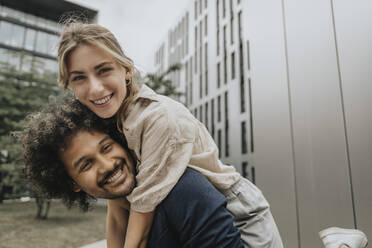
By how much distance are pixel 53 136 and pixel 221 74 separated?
621 inches

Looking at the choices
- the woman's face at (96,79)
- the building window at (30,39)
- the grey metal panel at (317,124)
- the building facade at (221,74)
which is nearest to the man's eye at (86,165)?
the woman's face at (96,79)

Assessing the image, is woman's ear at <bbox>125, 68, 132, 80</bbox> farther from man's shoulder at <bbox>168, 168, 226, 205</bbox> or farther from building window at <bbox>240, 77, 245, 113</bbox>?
building window at <bbox>240, 77, 245, 113</bbox>

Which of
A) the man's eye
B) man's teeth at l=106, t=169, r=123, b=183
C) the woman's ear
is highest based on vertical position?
the woman's ear

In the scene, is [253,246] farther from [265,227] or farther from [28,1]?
[28,1]

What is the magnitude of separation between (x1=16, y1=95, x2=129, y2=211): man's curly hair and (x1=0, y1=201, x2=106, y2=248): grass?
7.36 meters

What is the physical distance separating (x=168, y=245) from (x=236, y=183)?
478 mm

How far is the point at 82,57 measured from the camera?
1.34 m

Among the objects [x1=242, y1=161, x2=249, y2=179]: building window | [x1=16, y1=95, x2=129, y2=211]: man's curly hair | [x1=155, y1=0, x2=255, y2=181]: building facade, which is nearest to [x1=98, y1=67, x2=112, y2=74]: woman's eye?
[x1=16, y1=95, x2=129, y2=211]: man's curly hair

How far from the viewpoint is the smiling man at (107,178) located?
116 cm

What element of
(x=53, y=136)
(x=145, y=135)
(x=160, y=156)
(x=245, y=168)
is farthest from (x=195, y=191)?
(x=245, y=168)

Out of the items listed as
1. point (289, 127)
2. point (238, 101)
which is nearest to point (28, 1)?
point (238, 101)

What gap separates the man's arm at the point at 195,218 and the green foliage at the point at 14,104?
10.9 m

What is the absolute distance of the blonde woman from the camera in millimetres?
1245

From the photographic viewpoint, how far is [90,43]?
134 cm
